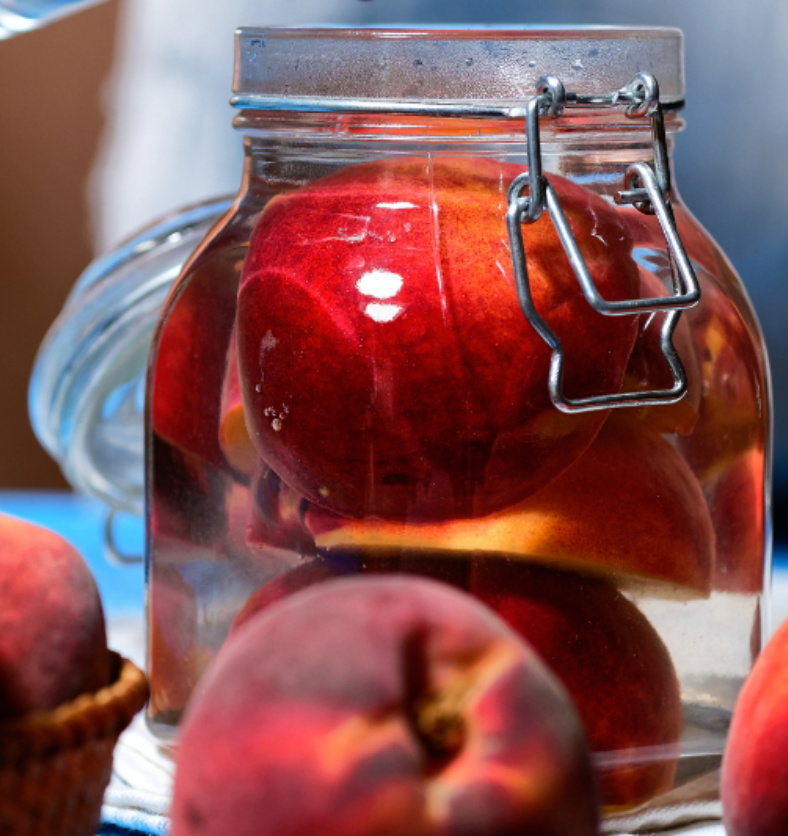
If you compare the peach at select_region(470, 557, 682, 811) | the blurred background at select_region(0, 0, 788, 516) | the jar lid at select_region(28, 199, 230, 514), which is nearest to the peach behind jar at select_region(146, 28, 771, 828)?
the peach at select_region(470, 557, 682, 811)

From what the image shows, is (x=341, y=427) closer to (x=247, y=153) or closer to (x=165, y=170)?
(x=247, y=153)

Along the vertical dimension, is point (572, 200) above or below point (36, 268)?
above

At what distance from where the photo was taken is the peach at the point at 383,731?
157 millimetres

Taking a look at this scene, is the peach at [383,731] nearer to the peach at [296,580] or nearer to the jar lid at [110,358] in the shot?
the peach at [296,580]

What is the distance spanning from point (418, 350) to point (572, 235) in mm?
41

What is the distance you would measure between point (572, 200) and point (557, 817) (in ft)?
0.54

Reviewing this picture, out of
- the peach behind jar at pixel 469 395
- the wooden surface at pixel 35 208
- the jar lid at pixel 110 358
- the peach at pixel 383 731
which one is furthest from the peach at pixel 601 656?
the wooden surface at pixel 35 208

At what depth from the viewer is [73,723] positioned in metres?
0.21

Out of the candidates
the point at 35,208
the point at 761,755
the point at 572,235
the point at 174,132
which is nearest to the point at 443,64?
the point at 572,235

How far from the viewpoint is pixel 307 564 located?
291 mm

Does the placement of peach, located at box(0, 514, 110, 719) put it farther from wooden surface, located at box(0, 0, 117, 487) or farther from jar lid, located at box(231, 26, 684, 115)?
wooden surface, located at box(0, 0, 117, 487)

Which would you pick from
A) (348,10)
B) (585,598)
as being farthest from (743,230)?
(585,598)

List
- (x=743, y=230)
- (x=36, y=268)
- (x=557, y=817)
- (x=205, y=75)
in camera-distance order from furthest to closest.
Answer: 1. (x=36, y=268)
2. (x=205, y=75)
3. (x=743, y=230)
4. (x=557, y=817)

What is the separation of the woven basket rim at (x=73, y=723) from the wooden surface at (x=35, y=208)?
82 cm
